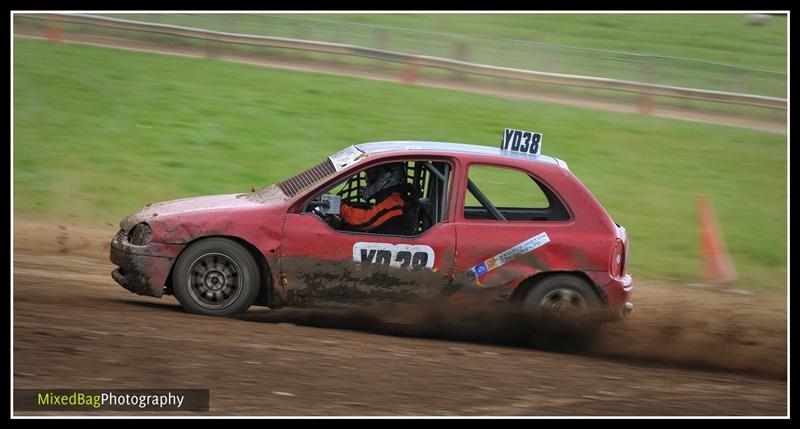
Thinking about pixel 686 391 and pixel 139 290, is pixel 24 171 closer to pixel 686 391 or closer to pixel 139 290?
pixel 139 290

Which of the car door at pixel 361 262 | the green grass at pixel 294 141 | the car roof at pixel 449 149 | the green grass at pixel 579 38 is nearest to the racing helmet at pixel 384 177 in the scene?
the car roof at pixel 449 149

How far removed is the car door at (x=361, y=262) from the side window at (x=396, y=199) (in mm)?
141

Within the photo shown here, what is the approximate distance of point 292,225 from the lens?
773 centimetres

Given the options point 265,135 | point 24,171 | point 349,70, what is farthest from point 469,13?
point 24,171

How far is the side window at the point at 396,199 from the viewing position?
7832 millimetres

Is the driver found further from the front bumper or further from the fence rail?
the fence rail

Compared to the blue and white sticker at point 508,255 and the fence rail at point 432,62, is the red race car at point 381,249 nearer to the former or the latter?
the blue and white sticker at point 508,255

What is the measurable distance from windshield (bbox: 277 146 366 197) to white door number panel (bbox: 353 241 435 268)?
702 millimetres

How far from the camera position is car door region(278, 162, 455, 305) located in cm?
770

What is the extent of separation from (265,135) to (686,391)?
10.7 m

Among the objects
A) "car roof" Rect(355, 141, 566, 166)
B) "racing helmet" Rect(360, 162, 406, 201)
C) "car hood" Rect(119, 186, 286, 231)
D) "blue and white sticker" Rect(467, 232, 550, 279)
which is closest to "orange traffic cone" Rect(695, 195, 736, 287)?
"car roof" Rect(355, 141, 566, 166)

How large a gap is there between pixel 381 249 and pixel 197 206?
155 cm

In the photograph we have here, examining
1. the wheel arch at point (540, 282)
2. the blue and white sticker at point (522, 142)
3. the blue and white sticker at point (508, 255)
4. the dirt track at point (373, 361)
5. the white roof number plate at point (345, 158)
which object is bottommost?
the dirt track at point (373, 361)

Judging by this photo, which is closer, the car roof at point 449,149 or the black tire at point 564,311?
the black tire at point 564,311
